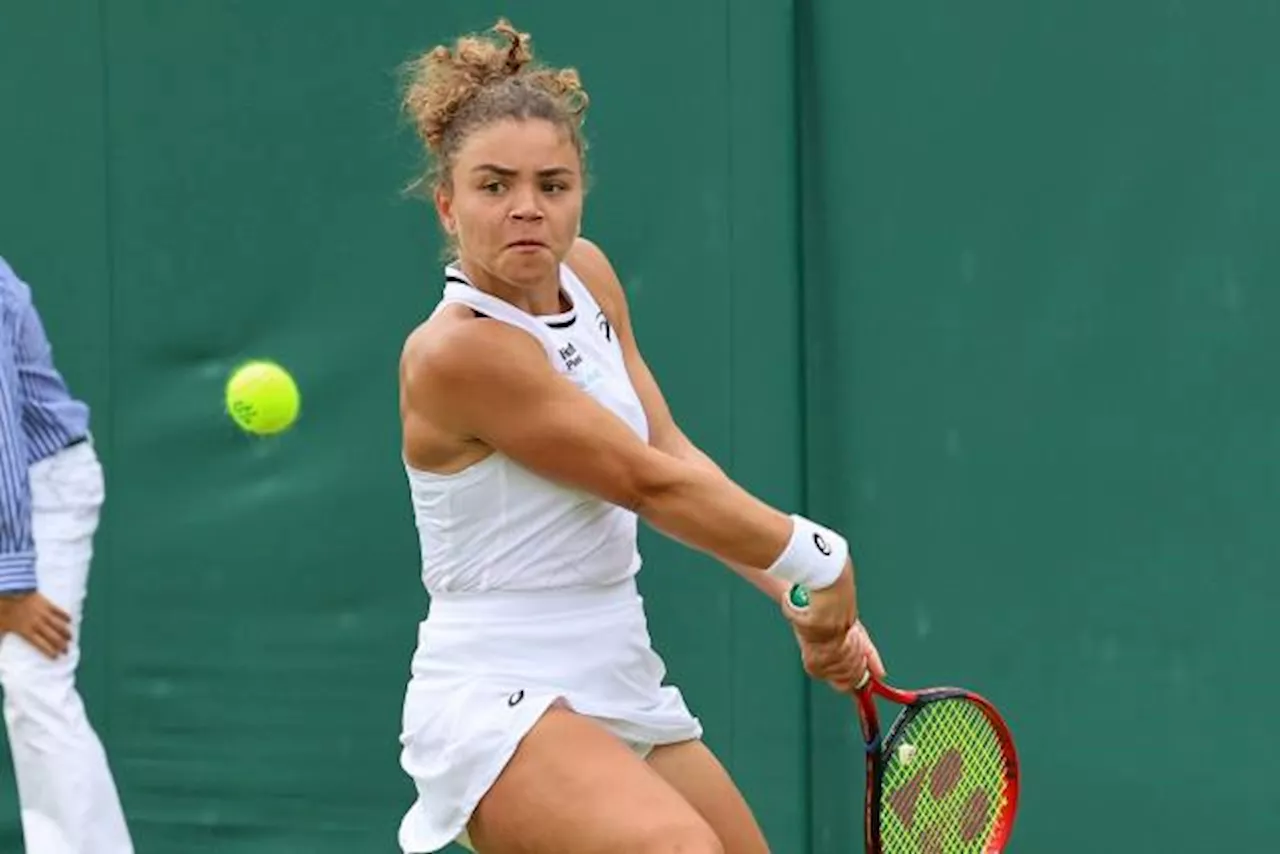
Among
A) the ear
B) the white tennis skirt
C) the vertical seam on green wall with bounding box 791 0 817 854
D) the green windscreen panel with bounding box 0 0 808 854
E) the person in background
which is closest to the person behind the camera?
the white tennis skirt

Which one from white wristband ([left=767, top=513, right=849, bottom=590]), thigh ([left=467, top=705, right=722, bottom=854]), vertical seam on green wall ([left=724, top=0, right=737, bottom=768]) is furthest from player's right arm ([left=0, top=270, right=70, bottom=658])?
white wristband ([left=767, top=513, right=849, bottom=590])

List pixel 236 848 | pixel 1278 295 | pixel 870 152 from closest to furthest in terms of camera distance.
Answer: pixel 1278 295 → pixel 870 152 → pixel 236 848

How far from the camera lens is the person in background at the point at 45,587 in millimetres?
5438

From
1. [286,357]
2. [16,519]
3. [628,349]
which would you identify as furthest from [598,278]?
[286,357]

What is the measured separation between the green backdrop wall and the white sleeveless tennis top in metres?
1.69

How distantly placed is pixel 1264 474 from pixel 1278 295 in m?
0.34

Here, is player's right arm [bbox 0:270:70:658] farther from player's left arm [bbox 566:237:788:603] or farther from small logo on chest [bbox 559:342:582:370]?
small logo on chest [bbox 559:342:582:370]

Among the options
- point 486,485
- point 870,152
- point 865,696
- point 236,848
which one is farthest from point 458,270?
point 236,848

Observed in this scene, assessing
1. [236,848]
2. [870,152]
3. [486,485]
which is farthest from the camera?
[236,848]

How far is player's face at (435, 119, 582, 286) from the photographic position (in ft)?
12.6

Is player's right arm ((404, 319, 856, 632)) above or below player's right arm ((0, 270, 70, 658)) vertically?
above

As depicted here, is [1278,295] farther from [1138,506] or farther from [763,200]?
[763,200]

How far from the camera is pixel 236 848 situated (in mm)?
6340

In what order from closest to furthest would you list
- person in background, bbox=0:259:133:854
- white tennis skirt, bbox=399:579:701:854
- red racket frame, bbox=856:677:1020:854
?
1. white tennis skirt, bbox=399:579:701:854
2. red racket frame, bbox=856:677:1020:854
3. person in background, bbox=0:259:133:854
